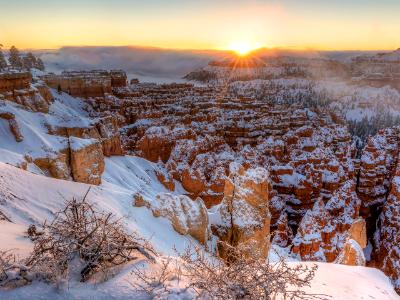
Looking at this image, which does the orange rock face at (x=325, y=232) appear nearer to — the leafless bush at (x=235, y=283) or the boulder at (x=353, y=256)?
the boulder at (x=353, y=256)

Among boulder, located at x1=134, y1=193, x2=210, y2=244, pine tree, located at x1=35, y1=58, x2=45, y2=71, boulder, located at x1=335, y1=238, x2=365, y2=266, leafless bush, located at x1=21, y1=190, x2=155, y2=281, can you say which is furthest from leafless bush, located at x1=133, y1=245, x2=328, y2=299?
pine tree, located at x1=35, y1=58, x2=45, y2=71

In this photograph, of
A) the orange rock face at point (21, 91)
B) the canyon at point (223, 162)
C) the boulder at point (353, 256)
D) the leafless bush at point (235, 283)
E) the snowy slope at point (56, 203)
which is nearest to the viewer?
the leafless bush at point (235, 283)

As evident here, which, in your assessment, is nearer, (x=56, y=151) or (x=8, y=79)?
(x=56, y=151)

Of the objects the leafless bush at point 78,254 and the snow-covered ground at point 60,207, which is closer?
the snow-covered ground at point 60,207

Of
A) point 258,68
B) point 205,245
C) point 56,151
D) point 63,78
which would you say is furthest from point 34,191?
point 258,68

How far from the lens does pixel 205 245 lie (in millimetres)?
10383

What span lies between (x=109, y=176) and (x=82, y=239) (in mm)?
16465

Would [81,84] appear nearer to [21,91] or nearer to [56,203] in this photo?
[21,91]

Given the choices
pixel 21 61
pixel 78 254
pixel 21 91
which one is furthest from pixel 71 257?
pixel 21 61

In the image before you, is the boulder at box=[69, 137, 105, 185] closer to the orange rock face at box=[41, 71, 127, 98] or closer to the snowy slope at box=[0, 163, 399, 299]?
the snowy slope at box=[0, 163, 399, 299]

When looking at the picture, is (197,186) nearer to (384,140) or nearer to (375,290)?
(384,140)

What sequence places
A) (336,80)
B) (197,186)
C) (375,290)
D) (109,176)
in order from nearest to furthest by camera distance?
(375,290) < (109,176) < (197,186) < (336,80)

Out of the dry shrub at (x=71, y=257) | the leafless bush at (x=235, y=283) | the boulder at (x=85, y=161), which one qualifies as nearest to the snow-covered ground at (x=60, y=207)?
the dry shrub at (x=71, y=257)

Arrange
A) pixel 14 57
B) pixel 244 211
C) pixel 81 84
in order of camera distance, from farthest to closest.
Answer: pixel 81 84 → pixel 14 57 → pixel 244 211
